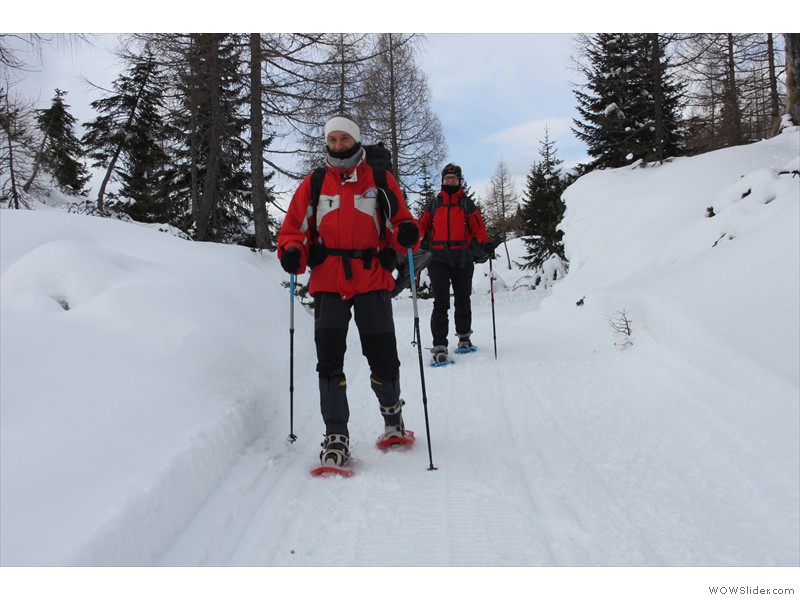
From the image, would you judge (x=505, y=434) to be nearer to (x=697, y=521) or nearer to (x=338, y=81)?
(x=697, y=521)

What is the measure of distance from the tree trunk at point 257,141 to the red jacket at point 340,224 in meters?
9.45

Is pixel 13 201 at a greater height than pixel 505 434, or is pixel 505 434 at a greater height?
pixel 13 201

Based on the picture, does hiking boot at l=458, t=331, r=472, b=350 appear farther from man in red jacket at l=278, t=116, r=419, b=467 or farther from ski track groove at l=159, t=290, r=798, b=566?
man in red jacket at l=278, t=116, r=419, b=467

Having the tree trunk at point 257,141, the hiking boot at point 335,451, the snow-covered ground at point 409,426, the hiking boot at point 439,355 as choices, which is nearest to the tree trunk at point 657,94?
the snow-covered ground at point 409,426

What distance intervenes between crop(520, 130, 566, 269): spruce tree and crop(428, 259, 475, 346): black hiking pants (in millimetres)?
13256

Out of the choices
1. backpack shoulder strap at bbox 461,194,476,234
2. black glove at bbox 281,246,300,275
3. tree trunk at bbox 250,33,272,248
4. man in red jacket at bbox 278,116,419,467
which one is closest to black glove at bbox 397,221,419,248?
man in red jacket at bbox 278,116,419,467

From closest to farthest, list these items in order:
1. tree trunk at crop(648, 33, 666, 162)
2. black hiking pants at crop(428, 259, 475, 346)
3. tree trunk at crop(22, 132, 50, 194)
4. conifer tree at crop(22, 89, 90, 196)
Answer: black hiking pants at crop(428, 259, 475, 346) < tree trunk at crop(648, 33, 666, 162) < tree trunk at crop(22, 132, 50, 194) < conifer tree at crop(22, 89, 90, 196)

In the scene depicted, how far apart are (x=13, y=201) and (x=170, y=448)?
22.3 metres

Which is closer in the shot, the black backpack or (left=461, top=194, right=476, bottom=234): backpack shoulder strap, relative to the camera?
the black backpack

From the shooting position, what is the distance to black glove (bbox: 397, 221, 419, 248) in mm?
3474

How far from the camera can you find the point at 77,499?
2.33 m

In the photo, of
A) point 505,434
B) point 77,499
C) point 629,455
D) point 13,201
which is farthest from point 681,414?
point 13,201

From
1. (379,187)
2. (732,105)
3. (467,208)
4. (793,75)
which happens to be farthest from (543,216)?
(379,187)

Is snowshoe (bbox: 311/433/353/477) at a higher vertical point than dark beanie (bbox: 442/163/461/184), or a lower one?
lower
